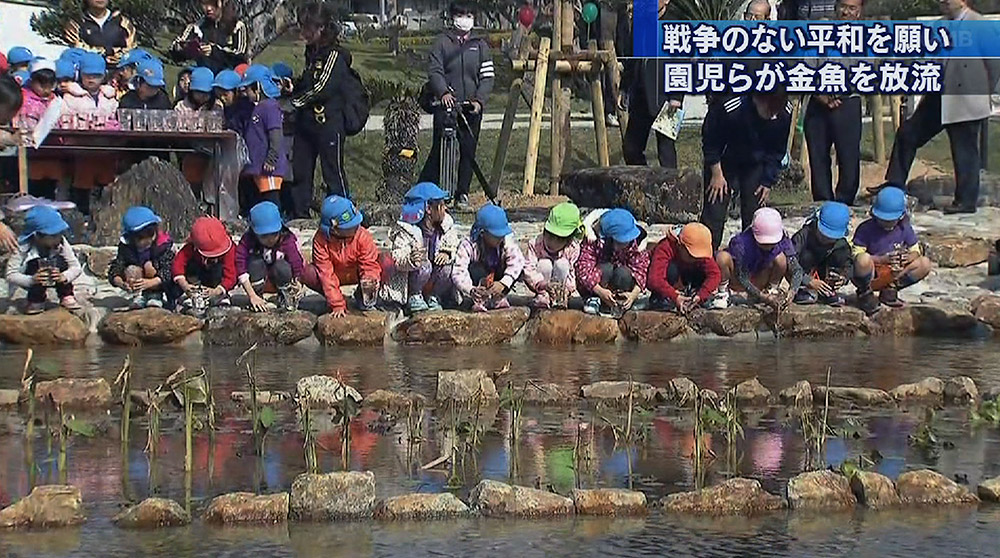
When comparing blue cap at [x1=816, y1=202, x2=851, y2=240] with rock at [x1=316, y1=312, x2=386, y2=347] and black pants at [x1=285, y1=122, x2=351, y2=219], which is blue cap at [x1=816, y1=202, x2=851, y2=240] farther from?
black pants at [x1=285, y1=122, x2=351, y2=219]

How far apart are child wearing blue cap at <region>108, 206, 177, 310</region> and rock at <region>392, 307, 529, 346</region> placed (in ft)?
5.17

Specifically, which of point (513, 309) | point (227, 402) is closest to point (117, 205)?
point (513, 309)

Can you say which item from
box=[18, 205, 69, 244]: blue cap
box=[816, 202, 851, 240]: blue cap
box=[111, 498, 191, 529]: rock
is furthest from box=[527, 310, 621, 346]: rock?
box=[111, 498, 191, 529]: rock

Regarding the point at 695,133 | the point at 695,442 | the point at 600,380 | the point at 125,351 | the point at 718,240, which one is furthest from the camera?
the point at 695,133

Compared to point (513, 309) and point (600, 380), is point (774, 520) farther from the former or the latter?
point (513, 309)

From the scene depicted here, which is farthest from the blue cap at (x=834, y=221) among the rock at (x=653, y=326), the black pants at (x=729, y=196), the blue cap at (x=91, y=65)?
the blue cap at (x=91, y=65)

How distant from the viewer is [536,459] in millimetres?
7504

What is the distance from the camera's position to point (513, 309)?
11.2 m

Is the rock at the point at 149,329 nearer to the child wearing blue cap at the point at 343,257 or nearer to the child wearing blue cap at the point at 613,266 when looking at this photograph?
the child wearing blue cap at the point at 343,257

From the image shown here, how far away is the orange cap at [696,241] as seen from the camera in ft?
37.0

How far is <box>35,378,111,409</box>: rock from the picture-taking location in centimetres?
859

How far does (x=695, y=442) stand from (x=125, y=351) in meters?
4.54

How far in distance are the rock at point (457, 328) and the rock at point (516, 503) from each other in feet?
14.6

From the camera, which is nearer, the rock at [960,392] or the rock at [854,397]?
the rock at [854,397]
